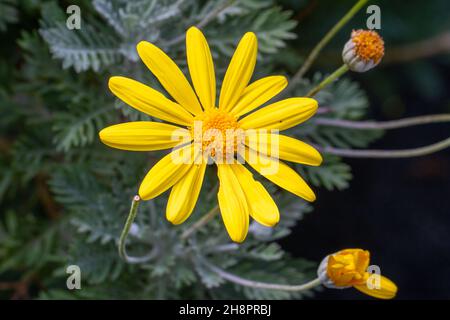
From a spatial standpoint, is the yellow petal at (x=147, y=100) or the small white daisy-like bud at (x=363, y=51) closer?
the yellow petal at (x=147, y=100)

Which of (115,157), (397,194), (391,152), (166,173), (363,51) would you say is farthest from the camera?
(397,194)

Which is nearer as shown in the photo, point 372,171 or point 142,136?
point 142,136

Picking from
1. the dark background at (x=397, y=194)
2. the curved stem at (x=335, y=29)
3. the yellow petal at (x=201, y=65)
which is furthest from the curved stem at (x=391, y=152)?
the dark background at (x=397, y=194)

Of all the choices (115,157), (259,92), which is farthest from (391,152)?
(115,157)

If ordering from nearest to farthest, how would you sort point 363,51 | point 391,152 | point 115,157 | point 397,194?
point 363,51 → point 391,152 → point 115,157 → point 397,194

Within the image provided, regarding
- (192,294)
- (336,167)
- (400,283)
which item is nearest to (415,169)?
(400,283)

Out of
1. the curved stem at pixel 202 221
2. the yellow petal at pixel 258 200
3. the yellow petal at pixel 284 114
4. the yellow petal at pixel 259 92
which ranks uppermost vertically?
the yellow petal at pixel 259 92

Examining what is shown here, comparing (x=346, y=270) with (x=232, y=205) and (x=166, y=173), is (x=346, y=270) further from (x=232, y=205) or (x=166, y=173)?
(x=166, y=173)

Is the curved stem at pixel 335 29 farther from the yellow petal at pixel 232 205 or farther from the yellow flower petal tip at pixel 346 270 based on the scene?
the yellow flower petal tip at pixel 346 270
